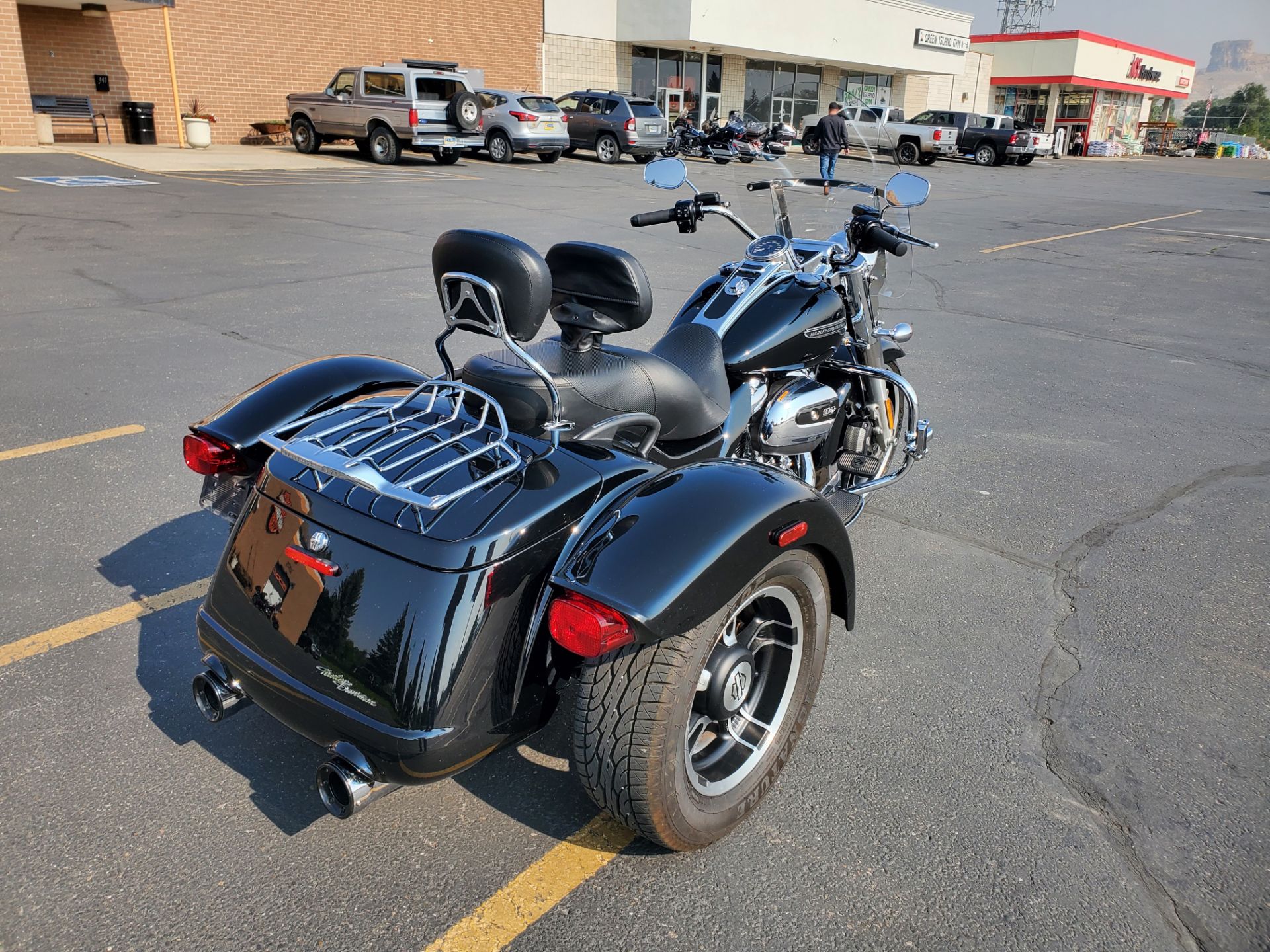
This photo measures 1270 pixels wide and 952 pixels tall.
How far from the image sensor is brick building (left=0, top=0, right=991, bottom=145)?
21.3m

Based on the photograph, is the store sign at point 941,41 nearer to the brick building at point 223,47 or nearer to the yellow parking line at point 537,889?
the brick building at point 223,47

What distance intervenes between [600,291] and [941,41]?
47.9m

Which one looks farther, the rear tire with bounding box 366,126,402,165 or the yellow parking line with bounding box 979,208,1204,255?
the rear tire with bounding box 366,126,402,165

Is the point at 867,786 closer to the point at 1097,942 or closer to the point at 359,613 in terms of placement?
the point at 1097,942

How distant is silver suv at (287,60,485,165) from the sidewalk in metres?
0.93

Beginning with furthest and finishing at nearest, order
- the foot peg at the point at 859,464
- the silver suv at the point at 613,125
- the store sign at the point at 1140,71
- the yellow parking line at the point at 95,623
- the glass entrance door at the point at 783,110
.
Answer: the store sign at the point at 1140,71, the glass entrance door at the point at 783,110, the silver suv at the point at 613,125, the foot peg at the point at 859,464, the yellow parking line at the point at 95,623

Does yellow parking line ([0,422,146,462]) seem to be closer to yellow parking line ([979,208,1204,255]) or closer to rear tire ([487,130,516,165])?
yellow parking line ([979,208,1204,255])

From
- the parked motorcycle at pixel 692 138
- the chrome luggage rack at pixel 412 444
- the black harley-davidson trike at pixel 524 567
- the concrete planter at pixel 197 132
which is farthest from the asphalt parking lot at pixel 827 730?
the parked motorcycle at pixel 692 138

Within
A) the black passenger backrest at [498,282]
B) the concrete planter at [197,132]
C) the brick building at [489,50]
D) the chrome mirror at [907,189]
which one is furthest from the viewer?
the concrete planter at [197,132]

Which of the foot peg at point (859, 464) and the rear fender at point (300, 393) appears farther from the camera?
the foot peg at point (859, 464)

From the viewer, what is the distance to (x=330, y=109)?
22094mm

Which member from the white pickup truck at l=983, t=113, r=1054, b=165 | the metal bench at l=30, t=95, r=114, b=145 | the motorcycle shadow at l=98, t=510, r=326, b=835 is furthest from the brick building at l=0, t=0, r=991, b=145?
the motorcycle shadow at l=98, t=510, r=326, b=835

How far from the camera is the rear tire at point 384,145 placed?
2103 cm

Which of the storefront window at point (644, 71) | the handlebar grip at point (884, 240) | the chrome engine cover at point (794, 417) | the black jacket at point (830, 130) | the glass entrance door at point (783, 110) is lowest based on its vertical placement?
the chrome engine cover at point (794, 417)
